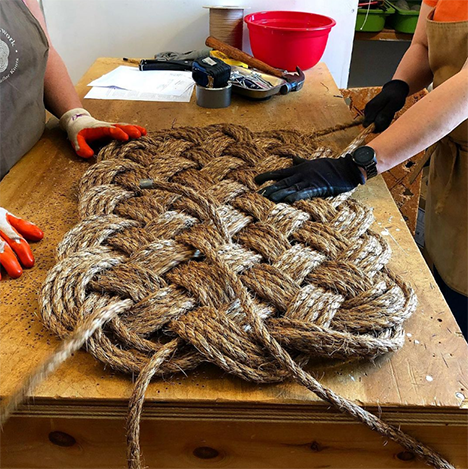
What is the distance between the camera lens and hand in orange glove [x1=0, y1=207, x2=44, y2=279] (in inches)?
26.8

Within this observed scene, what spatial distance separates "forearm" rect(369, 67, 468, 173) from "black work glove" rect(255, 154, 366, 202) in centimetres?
6

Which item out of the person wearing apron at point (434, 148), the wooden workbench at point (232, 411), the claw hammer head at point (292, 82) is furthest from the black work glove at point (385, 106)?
the wooden workbench at point (232, 411)

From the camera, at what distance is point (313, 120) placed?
1242mm

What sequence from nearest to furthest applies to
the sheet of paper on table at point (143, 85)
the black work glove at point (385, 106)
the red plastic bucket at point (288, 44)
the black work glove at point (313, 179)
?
the black work glove at point (313, 179) < the black work glove at point (385, 106) < the sheet of paper on table at point (143, 85) < the red plastic bucket at point (288, 44)

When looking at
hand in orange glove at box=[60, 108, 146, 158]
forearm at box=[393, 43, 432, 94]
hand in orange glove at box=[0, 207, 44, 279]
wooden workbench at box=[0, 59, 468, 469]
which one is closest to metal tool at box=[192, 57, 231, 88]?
hand in orange glove at box=[60, 108, 146, 158]

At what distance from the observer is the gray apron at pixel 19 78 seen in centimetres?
94

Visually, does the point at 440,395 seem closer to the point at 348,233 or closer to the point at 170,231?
the point at 348,233

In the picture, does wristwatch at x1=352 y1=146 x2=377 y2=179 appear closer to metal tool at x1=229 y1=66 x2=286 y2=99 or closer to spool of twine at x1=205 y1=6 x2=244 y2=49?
metal tool at x1=229 y1=66 x2=286 y2=99

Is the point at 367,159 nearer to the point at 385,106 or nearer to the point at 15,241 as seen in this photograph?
the point at 385,106

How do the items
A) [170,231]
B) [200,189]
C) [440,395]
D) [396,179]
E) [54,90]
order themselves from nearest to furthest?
[440,395], [170,231], [200,189], [54,90], [396,179]

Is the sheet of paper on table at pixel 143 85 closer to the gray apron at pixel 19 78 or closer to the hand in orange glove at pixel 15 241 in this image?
the gray apron at pixel 19 78

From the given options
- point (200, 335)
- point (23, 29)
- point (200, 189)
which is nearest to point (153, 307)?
point (200, 335)

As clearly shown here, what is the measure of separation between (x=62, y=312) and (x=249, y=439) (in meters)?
0.27

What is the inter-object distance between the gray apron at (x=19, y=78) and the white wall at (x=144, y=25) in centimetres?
94
